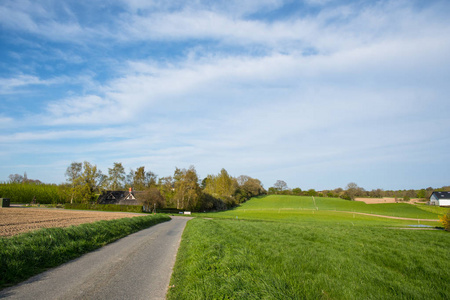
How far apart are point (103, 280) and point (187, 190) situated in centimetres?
6780

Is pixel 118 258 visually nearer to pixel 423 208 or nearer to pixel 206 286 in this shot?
pixel 206 286

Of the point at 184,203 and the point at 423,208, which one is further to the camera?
the point at 423,208

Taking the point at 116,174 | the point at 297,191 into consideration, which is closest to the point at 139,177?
the point at 116,174

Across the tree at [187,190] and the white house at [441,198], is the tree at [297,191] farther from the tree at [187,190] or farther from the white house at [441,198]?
the tree at [187,190]

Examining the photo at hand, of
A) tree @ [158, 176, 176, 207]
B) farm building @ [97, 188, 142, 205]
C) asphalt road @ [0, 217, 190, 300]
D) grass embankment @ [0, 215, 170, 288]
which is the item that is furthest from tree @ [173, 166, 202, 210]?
asphalt road @ [0, 217, 190, 300]

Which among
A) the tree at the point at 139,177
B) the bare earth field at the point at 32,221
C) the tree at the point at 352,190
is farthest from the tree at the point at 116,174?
the tree at the point at 352,190

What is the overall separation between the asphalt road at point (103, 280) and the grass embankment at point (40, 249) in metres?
0.47

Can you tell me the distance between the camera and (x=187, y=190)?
74312 millimetres

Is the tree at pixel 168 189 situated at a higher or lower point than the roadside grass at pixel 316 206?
higher

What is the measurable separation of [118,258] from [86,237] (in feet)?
13.5

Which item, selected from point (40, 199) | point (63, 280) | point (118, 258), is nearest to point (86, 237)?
point (118, 258)

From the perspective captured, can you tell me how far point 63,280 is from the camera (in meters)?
7.26

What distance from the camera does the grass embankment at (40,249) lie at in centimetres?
751

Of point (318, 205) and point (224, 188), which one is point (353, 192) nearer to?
point (318, 205)
